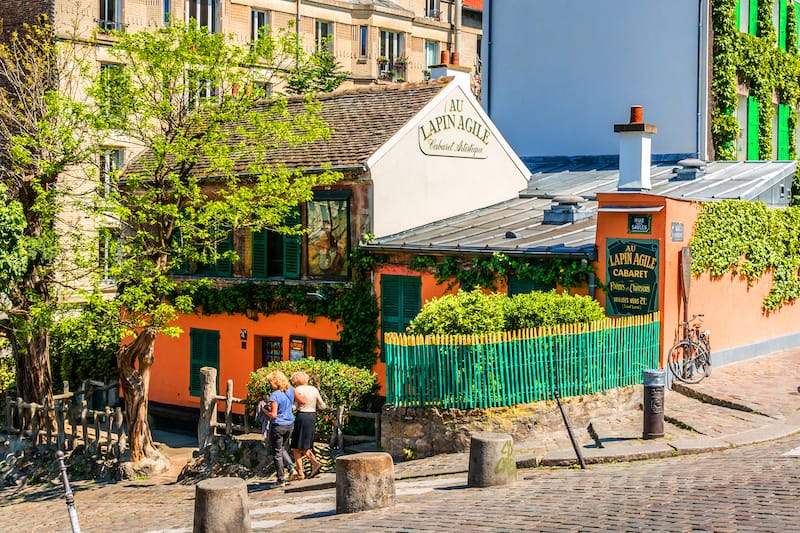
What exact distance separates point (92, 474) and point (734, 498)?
13987 mm

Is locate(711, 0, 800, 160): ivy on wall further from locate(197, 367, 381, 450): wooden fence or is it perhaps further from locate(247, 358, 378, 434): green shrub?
locate(197, 367, 381, 450): wooden fence

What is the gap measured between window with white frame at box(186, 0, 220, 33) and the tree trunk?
23.6 meters

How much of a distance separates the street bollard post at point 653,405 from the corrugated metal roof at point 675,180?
5.84 m

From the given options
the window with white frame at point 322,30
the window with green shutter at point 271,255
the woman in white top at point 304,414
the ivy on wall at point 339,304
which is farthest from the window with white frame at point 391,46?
the woman in white top at point 304,414

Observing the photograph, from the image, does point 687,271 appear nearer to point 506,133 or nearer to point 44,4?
point 506,133

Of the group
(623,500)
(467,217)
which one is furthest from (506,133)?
(623,500)

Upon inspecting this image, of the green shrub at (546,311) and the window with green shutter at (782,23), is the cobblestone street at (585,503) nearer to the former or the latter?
the green shrub at (546,311)

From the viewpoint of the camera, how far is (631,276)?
19906mm

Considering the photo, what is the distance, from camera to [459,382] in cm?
1742

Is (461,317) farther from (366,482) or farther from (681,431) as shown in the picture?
(366,482)

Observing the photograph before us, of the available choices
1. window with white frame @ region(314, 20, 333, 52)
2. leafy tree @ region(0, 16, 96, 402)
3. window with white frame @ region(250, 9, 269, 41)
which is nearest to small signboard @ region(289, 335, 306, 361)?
leafy tree @ region(0, 16, 96, 402)

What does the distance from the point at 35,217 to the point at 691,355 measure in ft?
44.7

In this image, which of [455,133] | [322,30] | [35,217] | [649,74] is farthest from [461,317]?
[322,30]

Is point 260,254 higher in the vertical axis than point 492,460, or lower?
higher
